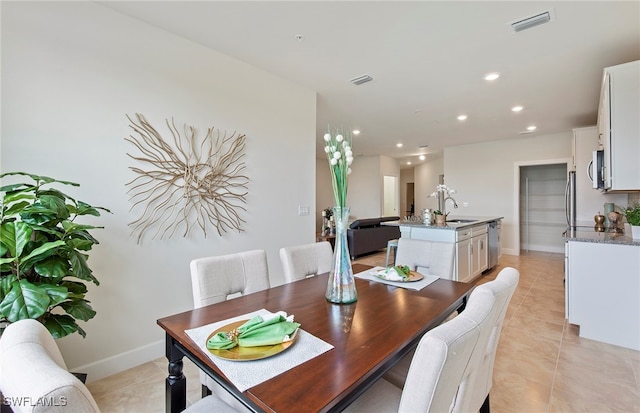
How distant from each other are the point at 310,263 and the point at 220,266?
0.71 metres

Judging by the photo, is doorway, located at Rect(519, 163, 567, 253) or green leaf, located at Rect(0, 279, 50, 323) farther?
doorway, located at Rect(519, 163, 567, 253)

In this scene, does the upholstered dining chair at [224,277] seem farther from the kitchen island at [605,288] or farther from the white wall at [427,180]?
the white wall at [427,180]

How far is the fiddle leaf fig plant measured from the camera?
4.66 feet

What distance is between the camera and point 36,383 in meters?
0.56

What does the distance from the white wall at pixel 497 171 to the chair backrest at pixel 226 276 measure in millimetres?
6497

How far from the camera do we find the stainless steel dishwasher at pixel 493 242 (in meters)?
5.08

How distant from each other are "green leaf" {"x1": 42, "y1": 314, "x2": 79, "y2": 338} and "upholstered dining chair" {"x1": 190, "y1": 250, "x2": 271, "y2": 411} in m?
0.74

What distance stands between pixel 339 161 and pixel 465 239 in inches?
128

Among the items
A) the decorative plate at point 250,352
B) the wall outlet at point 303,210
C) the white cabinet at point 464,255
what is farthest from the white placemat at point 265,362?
the white cabinet at point 464,255

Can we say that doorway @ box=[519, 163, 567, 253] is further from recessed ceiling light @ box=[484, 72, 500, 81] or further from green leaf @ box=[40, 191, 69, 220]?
green leaf @ box=[40, 191, 69, 220]

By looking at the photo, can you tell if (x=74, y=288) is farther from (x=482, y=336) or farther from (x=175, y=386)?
(x=482, y=336)

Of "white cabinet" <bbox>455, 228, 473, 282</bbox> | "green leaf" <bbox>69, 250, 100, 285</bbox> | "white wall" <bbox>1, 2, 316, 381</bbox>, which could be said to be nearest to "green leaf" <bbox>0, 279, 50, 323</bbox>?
"green leaf" <bbox>69, 250, 100, 285</bbox>

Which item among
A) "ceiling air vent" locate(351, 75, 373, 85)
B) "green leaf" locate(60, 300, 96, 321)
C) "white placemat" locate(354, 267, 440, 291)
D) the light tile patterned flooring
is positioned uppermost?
"ceiling air vent" locate(351, 75, 373, 85)

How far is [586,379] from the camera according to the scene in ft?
6.77
